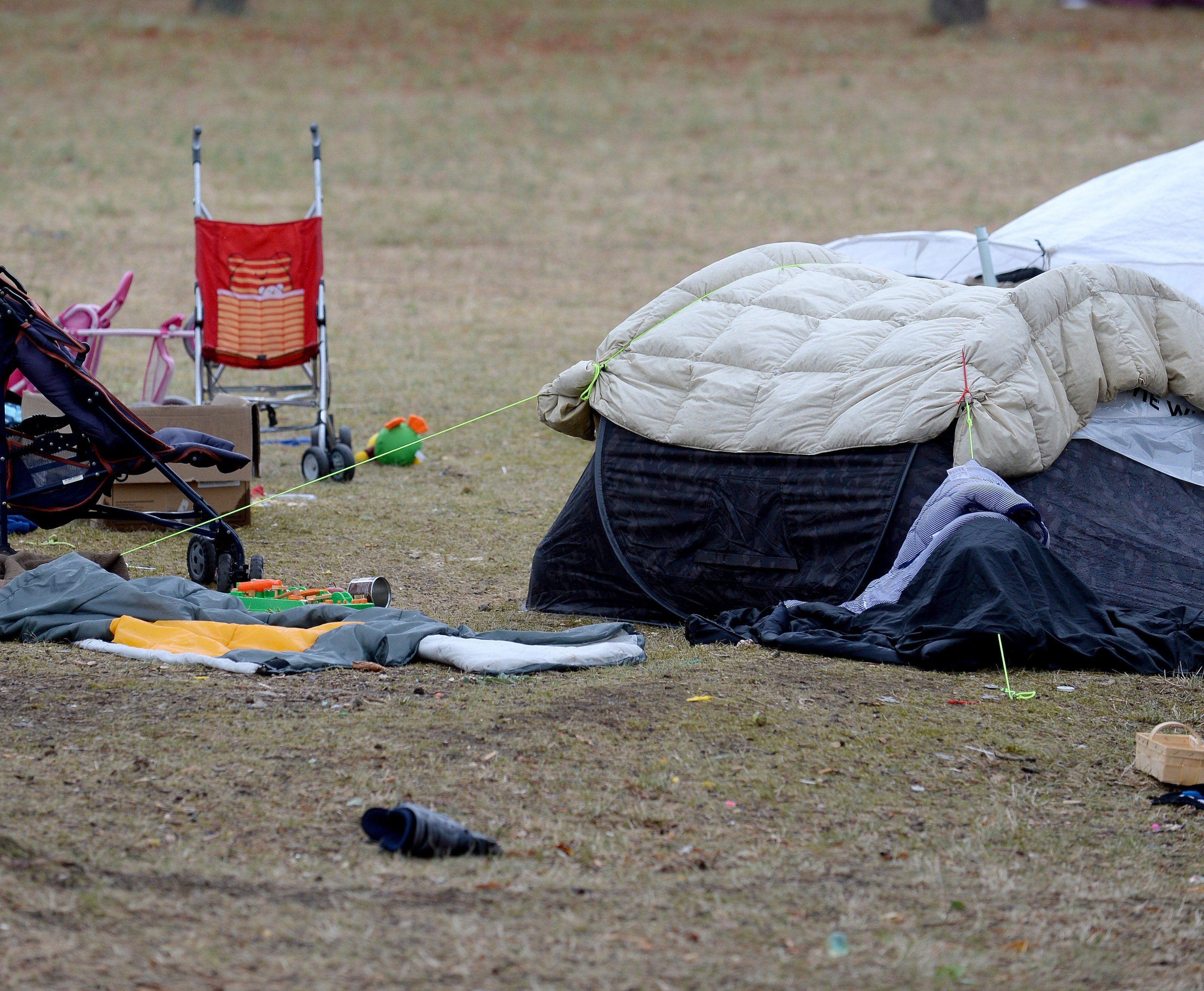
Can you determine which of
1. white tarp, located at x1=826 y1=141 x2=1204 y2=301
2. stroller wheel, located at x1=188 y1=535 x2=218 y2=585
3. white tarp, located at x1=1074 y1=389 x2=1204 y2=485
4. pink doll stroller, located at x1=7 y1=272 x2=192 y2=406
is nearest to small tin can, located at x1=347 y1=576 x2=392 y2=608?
stroller wheel, located at x1=188 y1=535 x2=218 y2=585

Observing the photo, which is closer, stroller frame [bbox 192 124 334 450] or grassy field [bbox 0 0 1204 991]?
grassy field [bbox 0 0 1204 991]

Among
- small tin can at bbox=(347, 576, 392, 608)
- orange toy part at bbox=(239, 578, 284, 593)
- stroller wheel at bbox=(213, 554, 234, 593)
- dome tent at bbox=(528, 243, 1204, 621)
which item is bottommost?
stroller wheel at bbox=(213, 554, 234, 593)

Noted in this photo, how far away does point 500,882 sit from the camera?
11.1 ft

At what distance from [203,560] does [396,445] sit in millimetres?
2937

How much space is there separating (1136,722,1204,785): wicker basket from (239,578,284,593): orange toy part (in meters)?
3.48

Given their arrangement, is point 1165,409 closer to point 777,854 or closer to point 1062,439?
point 1062,439

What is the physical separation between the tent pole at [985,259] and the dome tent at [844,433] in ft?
7.98

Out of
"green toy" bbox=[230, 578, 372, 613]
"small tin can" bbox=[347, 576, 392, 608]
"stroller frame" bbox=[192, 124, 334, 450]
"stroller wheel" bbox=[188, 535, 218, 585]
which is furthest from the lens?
"stroller frame" bbox=[192, 124, 334, 450]

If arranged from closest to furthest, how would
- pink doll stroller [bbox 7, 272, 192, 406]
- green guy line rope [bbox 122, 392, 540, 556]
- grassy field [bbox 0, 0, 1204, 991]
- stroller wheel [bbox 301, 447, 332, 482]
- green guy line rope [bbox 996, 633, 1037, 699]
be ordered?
1. grassy field [bbox 0, 0, 1204, 991]
2. green guy line rope [bbox 996, 633, 1037, 699]
3. green guy line rope [bbox 122, 392, 540, 556]
4. stroller wheel [bbox 301, 447, 332, 482]
5. pink doll stroller [bbox 7, 272, 192, 406]

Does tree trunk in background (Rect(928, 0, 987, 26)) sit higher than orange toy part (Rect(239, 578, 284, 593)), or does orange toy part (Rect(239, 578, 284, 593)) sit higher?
tree trunk in background (Rect(928, 0, 987, 26))

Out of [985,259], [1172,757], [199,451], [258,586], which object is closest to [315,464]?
[199,451]

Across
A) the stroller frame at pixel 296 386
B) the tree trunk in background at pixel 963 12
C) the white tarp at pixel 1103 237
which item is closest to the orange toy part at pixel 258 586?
the stroller frame at pixel 296 386

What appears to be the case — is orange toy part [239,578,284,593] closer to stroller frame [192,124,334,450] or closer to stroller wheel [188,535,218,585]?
stroller wheel [188,535,218,585]

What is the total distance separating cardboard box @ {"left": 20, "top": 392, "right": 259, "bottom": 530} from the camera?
A: 7.35 meters
